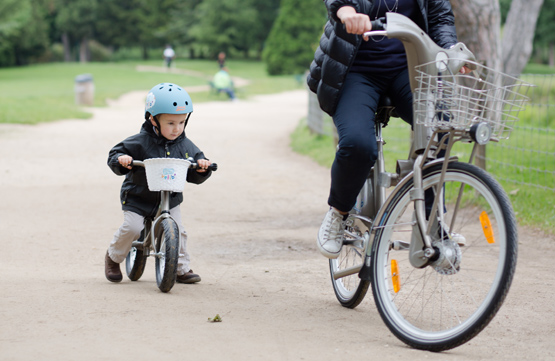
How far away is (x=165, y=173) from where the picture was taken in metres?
4.39

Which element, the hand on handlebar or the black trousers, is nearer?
the hand on handlebar

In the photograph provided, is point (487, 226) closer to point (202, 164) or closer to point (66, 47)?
point (202, 164)

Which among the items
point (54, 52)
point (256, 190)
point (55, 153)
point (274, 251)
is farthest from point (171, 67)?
point (274, 251)

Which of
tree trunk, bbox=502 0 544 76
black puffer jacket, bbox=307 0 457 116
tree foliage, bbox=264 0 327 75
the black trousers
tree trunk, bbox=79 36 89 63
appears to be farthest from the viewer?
tree trunk, bbox=79 36 89 63

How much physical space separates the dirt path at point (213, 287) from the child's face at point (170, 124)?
0.95 meters

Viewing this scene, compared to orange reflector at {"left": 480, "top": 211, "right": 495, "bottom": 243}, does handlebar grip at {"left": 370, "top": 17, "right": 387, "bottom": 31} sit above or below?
above

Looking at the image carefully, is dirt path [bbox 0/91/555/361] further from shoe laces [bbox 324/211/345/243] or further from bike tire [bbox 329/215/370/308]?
shoe laces [bbox 324/211/345/243]

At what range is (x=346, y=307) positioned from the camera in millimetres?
4152

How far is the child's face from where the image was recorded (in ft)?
15.1

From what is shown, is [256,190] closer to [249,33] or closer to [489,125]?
[489,125]

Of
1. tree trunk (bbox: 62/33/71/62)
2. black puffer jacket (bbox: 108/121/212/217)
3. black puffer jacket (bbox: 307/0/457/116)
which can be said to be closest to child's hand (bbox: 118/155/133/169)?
black puffer jacket (bbox: 108/121/212/217)

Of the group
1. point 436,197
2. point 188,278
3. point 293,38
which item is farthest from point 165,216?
point 293,38

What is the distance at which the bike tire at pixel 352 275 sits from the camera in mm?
3930

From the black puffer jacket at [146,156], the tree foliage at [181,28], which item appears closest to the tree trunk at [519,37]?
the black puffer jacket at [146,156]
